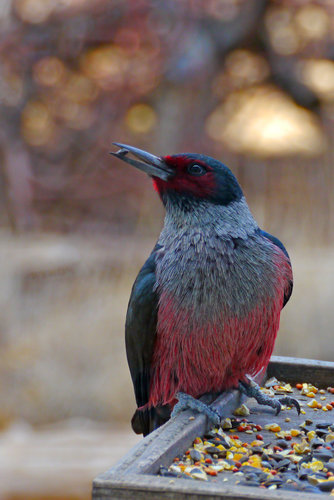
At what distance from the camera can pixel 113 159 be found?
14.9 ft

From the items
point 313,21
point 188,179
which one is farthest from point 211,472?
point 313,21

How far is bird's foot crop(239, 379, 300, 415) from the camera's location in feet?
6.91

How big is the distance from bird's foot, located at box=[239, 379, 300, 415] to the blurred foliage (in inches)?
101

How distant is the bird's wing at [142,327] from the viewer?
2.04m

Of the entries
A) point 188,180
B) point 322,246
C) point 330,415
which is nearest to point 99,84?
point 322,246

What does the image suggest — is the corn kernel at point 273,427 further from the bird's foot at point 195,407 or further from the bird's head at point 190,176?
the bird's head at point 190,176

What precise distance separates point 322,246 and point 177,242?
2.73m

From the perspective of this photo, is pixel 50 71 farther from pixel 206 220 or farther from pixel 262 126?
pixel 206 220

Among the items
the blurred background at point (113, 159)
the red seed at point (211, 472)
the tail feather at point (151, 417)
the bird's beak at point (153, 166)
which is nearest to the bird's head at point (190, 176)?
the bird's beak at point (153, 166)

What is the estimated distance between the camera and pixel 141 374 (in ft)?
7.00

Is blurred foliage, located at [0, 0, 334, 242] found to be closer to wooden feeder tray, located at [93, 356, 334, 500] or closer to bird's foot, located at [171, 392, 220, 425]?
wooden feeder tray, located at [93, 356, 334, 500]

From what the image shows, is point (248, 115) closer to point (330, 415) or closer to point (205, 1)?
point (205, 1)

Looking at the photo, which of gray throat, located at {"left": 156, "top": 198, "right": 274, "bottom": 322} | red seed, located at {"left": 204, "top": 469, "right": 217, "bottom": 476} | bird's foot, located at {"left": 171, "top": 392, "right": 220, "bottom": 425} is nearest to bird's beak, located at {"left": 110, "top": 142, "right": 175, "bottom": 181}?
gray throat, located at {"left": 156, "top": 198, "right": 274, "bottom": 322}

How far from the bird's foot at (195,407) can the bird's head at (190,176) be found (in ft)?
1.99
